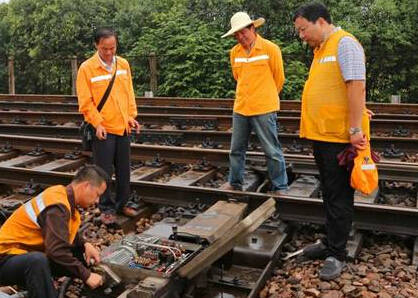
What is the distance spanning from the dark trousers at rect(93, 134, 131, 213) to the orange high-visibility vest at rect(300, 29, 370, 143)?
2235mm

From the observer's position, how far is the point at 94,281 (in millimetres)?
3883

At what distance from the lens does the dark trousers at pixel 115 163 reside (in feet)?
18.9

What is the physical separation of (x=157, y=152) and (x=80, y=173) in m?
3.82

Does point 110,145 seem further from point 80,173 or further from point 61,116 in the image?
point 61,116

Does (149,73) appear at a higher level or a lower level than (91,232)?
higher

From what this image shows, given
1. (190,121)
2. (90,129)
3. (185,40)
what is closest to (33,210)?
(90,129)

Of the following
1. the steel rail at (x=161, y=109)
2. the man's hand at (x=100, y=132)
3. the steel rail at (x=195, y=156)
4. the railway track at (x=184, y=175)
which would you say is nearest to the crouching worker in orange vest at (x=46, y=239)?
the man's hand at (x=100, y=132)

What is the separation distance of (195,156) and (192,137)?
149 cm

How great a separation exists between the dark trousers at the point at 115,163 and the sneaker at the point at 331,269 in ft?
7.81

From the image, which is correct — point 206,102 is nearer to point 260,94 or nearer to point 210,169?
point 210,169

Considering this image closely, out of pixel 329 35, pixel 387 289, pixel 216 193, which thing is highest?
pixel 329 35

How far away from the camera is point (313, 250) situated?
15.7 feet

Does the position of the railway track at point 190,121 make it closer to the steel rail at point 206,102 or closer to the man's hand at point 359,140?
the steel rail at point 206,102

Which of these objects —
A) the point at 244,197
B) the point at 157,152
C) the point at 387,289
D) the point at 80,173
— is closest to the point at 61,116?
the point at 157,152
